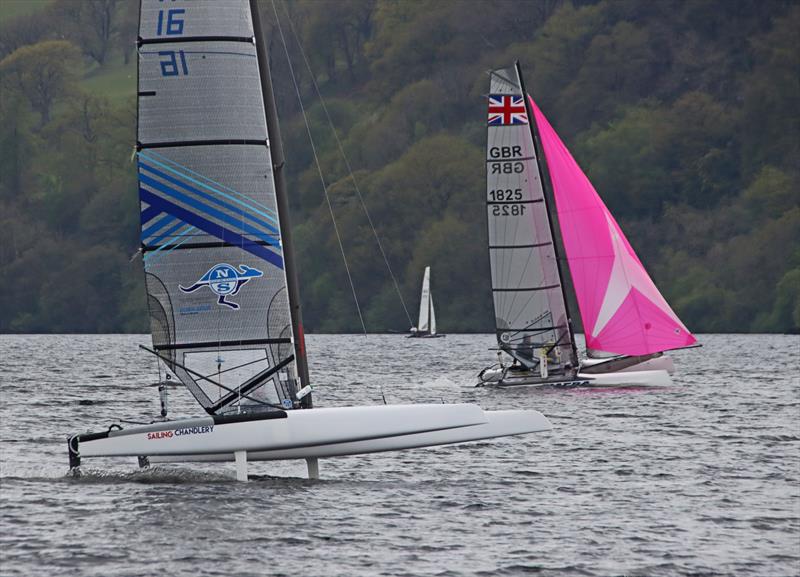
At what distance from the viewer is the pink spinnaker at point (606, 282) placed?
123 ft

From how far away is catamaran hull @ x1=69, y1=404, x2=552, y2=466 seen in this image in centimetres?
1848

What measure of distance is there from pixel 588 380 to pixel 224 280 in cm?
1878

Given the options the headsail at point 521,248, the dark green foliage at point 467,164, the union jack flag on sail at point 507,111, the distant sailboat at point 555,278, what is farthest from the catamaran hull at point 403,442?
the dark green foliage at point 467,164

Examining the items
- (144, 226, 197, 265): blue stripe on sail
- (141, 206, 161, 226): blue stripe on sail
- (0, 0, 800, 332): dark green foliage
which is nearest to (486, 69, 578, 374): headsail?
(144, 226, 197, 265): blue stripe on sail

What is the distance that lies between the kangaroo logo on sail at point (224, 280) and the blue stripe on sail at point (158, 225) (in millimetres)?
845

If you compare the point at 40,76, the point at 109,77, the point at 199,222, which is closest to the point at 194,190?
the point at 199,222

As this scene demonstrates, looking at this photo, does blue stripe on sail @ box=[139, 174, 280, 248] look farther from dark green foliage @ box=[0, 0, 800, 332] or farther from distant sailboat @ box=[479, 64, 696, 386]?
dark green foliage @ box=[0, 0, 800, 332]

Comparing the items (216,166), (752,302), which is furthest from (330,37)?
(216,166)

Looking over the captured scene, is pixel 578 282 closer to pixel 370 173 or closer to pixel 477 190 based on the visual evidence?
pixel 477 190

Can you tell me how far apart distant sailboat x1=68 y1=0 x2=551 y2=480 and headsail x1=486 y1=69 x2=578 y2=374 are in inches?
714

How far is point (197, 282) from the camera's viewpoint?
20000 millimetres

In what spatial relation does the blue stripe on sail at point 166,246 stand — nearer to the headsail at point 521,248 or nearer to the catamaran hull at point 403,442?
the catamaran hull at point 403,442

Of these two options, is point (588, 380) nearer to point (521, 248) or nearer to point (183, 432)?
point (521, 248)

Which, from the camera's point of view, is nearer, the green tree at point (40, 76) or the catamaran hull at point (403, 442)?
the catamaran hull at point (403, 442)
